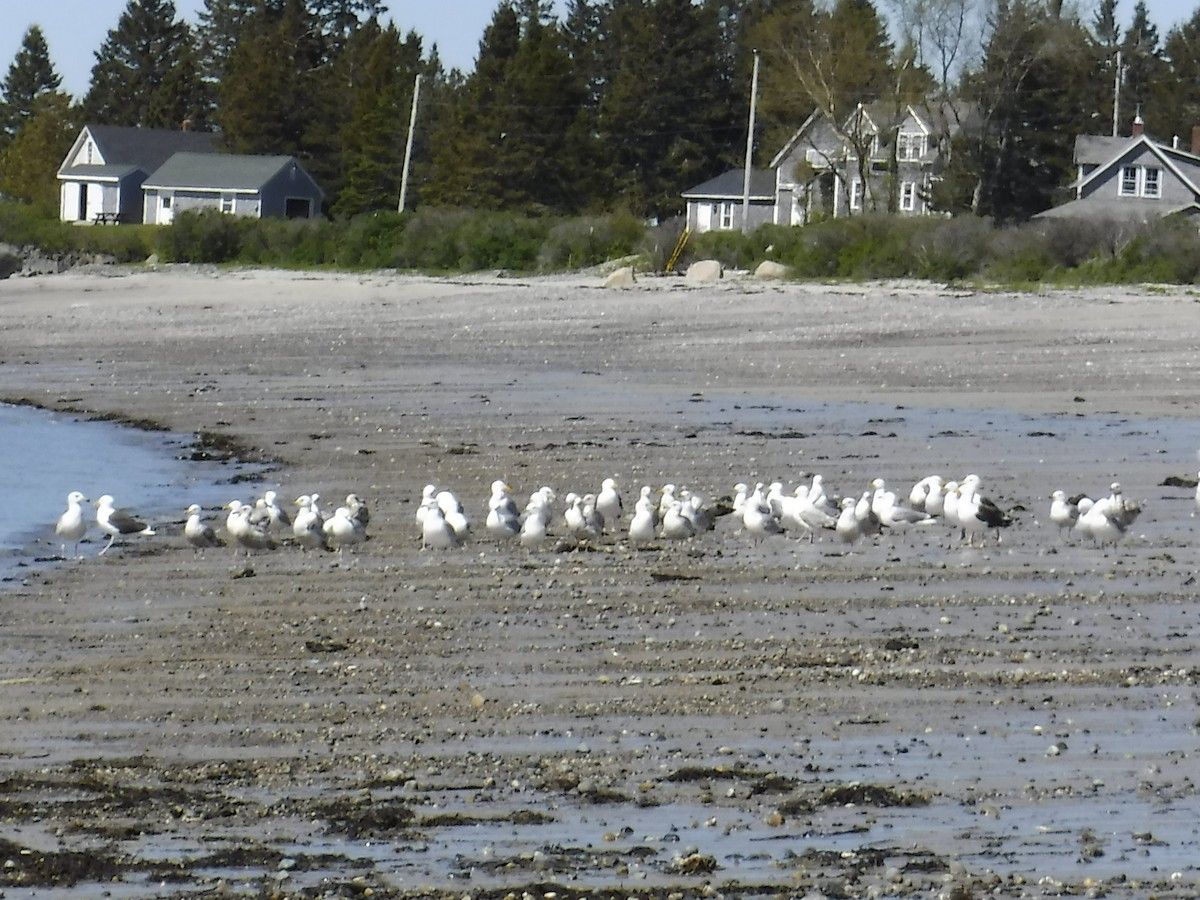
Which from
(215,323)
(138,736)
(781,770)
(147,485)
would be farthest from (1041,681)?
(215,323)

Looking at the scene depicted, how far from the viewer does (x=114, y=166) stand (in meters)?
79.4

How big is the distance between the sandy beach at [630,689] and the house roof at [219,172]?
55.7 m

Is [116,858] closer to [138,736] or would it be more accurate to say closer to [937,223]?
[138,736]

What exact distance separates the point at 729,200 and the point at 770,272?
2735cm

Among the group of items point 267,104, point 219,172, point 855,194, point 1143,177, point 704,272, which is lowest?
point 704,272

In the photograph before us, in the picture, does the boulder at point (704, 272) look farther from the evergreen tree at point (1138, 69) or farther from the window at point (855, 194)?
the evergreen tree at point (1138, 69)

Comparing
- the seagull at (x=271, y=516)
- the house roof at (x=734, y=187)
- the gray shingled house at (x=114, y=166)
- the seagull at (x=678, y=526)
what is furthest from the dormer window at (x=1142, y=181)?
the seagull at (x=271, y=516)

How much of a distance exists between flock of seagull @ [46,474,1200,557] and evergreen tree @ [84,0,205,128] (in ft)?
271

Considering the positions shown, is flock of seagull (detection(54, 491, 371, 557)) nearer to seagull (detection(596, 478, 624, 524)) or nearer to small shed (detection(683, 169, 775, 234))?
seagull (detection(596, 478, 624, 524))

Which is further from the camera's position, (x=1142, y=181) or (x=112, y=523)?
(x=1142, y=181)

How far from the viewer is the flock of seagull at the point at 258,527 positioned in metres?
11.9

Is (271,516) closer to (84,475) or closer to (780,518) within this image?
(780,518)

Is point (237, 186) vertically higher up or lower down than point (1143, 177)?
lower down

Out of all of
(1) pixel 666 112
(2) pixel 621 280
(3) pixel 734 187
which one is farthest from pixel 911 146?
(2) pixel 621 280
